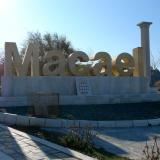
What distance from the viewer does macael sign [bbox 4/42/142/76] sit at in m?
20.7

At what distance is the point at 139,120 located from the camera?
1441 centimetres

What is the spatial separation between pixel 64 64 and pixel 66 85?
1.16 meters

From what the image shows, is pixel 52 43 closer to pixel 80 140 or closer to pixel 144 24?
pixel 144 24

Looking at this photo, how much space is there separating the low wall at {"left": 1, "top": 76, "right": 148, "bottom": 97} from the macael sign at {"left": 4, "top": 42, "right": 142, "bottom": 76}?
435 mm

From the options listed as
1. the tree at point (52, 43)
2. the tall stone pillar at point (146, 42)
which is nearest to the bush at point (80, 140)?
the tall stone pillar at point (146, 42)

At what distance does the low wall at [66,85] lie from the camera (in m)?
20.2

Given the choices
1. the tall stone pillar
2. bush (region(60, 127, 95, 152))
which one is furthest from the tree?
bush (region(60, 127, 95, 152))

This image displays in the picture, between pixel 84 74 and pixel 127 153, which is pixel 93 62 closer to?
pixel 84 74

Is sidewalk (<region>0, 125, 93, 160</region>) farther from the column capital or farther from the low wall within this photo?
the column capital

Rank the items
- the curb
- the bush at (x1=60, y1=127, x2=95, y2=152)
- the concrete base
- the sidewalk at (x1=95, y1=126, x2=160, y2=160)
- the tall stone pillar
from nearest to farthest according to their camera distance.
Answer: the bush at (x1=60, y1=127, x2=95, y2=152) → the sidewalk at (x1=95, y1=126, x2=160, y2=160) → the curb → the concrete base → the tall stone pillar

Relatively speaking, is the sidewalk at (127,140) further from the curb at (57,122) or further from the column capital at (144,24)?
the column capital at (144,24)

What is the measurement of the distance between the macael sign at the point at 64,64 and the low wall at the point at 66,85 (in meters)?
0.43

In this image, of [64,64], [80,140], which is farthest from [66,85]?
[80,140]

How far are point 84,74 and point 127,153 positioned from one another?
1338 centimetres
